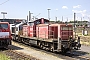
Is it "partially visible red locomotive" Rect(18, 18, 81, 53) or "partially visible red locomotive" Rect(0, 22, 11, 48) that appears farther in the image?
"partially visible red locomotive" Rect(0, 22, 11, 48)

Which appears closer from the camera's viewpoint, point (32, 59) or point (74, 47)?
point (32, 59)

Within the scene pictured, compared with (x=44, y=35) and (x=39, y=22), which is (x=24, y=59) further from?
(x=39, y=22)

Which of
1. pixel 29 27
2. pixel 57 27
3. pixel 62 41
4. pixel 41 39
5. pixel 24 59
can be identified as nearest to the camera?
pixel 24 59

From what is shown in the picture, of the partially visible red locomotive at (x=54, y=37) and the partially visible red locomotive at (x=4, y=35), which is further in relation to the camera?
the partially visible red locomotive at (x=4, y=35)

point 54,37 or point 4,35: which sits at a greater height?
point 4,35

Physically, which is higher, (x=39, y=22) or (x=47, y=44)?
(x=39, y=22)

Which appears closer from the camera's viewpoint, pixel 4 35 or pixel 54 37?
pixel 54 37

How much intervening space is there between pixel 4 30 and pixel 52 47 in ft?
17.9

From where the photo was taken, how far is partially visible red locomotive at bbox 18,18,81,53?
16341mm

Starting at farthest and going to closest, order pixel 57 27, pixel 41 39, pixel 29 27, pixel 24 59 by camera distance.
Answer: pixel 29 27
pixel 41 39
pixel 57 27
pixel 24 59

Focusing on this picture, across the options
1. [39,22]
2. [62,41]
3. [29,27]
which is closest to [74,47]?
[62,41]

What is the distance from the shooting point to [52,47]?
17219 mm

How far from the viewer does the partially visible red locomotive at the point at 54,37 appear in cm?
1634

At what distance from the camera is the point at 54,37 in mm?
17797
